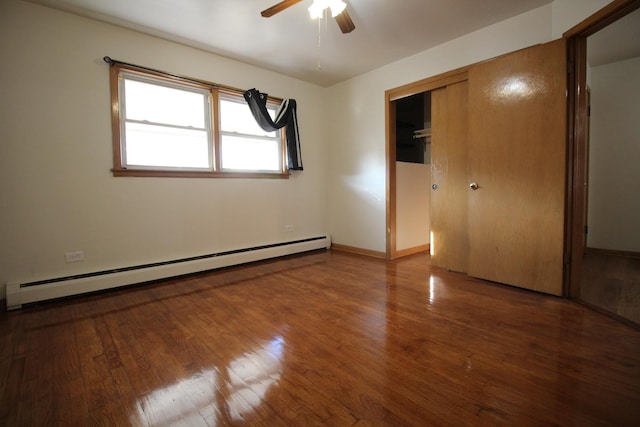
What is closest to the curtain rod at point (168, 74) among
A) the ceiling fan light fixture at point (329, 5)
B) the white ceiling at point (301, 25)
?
the white ceiling at point (301, 25)

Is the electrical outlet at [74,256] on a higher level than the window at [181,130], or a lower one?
lower

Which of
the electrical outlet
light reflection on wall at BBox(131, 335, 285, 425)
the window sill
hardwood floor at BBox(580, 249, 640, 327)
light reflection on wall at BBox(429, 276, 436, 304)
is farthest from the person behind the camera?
the window sill

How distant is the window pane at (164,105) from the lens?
298 centimetres

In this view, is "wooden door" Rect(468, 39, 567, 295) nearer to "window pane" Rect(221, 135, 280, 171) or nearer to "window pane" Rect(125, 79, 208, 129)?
"window pane" Rect(221, 135, 280, 171)

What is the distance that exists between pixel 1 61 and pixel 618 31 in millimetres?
6132

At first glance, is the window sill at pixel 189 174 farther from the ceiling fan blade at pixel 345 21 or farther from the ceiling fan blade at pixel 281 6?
the ceiling fan blade at pixel 345 21

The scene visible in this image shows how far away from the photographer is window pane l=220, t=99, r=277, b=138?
3.63 m

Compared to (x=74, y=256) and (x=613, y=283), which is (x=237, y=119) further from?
(x=613, y=283)

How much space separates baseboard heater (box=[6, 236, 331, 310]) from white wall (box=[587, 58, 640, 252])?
442 cm

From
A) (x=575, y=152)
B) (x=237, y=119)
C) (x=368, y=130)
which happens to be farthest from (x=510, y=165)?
(x=237, y=119)

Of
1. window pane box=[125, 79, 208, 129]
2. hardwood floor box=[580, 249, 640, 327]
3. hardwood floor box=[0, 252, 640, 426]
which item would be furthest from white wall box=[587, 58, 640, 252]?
window pane box=[125, 79, 208, 129]

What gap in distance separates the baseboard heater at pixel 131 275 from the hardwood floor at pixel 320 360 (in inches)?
4.5

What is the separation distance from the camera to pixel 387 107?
151 inches

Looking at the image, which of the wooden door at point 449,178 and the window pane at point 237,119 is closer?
the wooden door at point 449,178
